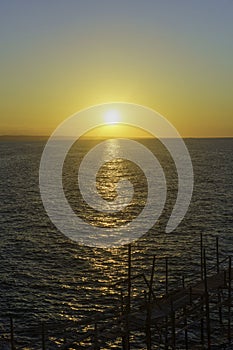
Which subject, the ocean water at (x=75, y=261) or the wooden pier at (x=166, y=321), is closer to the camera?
the wooden pier at (x=166, y=321)

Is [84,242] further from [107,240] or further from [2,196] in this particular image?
[2,196]

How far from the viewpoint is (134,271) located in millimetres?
43969

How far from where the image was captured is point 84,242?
54.2 m

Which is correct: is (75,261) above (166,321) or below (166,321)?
above

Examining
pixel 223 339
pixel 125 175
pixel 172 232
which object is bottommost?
pixel 223 339

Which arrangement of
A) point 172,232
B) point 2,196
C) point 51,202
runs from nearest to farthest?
point 172,232
point 51,202
point 2,196

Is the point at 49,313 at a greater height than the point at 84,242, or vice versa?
the point at 84,242

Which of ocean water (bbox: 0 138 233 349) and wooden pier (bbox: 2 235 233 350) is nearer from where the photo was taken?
wooden pier (bbox: 2 235 233 350)

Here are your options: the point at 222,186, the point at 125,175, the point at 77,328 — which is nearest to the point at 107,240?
the point at 77,328

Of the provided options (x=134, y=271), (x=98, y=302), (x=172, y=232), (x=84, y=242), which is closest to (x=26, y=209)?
(x=84, y=242)

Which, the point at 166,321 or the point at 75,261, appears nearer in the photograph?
the point at 166,321

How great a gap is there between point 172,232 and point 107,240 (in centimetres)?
893

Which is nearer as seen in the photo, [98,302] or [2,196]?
[98,302]

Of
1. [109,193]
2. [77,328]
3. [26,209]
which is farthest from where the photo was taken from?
[109,193]
